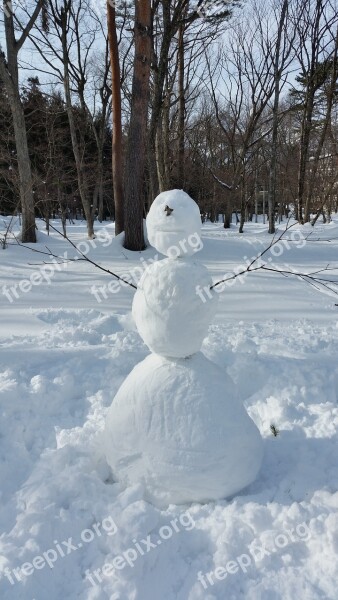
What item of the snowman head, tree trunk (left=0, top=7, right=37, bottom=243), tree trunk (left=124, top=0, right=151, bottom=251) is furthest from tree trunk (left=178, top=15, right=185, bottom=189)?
the snowman head

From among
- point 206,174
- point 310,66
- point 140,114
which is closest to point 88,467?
point 140,114

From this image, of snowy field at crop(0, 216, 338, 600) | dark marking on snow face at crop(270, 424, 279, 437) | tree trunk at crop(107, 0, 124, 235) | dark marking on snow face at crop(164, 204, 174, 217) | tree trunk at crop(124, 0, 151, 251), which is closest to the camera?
snowy field at crop(0, 216, 338, 600)

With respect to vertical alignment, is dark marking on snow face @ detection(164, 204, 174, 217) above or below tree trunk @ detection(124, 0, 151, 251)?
below

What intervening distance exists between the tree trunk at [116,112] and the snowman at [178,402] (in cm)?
705

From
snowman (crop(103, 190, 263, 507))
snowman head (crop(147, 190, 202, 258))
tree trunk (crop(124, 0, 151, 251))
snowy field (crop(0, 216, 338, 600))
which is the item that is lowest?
snowy field (crop(0, 216, 338, 600))

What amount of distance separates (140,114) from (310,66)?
892cm

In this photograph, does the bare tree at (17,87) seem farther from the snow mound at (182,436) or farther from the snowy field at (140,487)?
the snow mound at (182,436)

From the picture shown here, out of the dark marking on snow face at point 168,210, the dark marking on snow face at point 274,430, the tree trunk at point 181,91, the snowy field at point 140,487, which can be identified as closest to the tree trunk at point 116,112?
the tree trunk at point 181,91

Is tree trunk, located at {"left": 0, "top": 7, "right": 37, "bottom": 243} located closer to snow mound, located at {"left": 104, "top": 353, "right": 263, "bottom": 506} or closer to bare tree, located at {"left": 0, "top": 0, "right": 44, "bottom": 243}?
bare tree, located at {"left": 0, "top": 0, "right": 44, "bottom": 243}

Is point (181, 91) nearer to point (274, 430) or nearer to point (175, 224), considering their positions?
point (175, 224)

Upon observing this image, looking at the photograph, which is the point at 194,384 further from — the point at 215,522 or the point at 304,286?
the point at 304,286

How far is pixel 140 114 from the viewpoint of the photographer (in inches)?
278

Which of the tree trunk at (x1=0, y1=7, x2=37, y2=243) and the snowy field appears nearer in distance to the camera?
the snowy field

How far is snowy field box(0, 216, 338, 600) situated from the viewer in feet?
4.87
